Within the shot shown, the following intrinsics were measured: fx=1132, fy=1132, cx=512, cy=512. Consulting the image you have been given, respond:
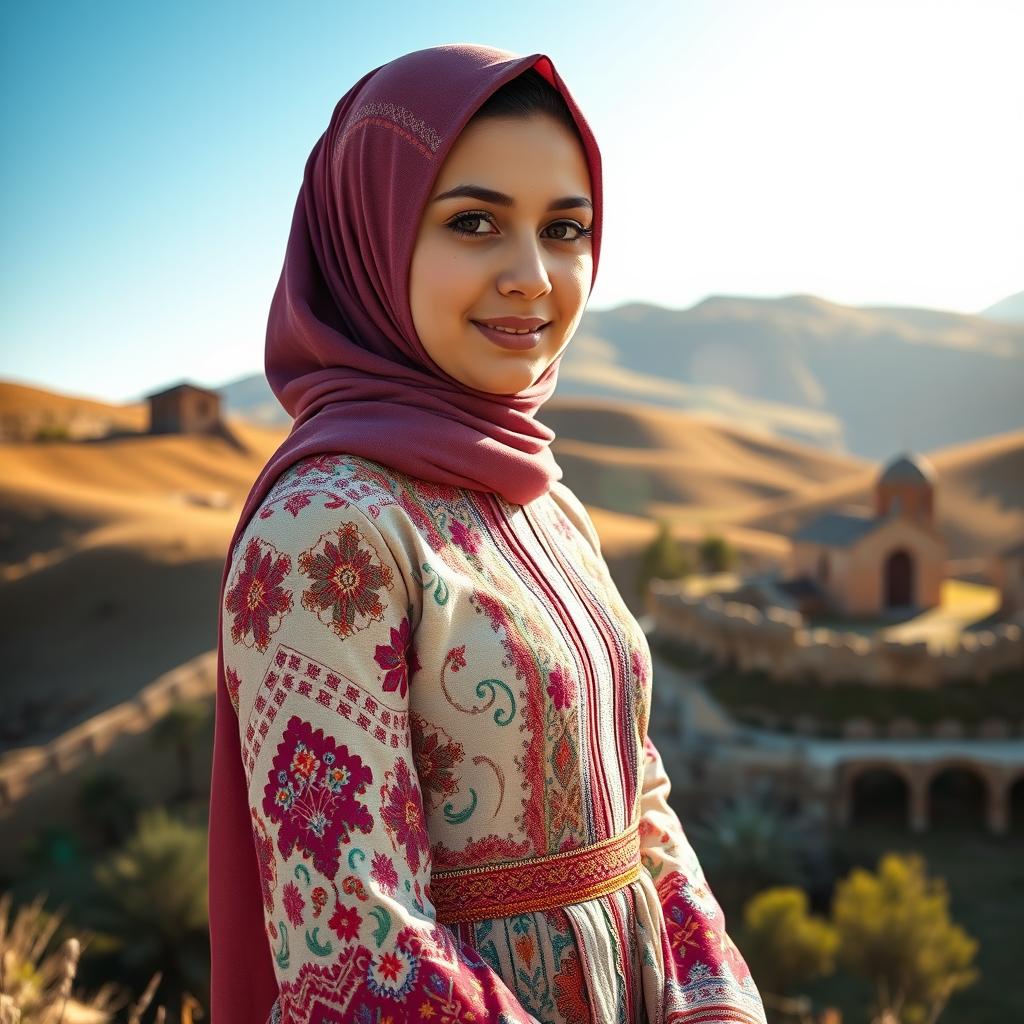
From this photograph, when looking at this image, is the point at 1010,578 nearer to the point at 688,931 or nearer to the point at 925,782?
the point at 925,782

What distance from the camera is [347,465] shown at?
1538 mm

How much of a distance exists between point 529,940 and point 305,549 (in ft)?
2.11

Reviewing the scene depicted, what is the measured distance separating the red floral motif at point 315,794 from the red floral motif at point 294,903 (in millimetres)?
43

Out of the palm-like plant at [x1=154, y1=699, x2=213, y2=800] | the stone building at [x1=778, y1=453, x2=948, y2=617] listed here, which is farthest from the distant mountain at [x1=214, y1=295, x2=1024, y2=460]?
the palm-like plant at [x1=154, y1=699, x2=213, y2=800]

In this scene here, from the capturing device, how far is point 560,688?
5.21ft

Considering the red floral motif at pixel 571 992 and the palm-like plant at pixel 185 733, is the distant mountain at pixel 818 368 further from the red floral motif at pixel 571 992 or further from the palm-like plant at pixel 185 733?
the red floral motif at pixel 571 992

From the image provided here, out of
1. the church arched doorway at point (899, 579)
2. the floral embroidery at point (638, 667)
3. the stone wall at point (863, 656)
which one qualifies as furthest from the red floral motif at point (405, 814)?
the church arched doorway at point (899, 579)

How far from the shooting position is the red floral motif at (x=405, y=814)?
140 centimetres

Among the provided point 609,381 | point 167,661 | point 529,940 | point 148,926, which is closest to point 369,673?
point 529,940

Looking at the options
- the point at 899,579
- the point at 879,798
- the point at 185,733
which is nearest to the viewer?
the point at 879,798

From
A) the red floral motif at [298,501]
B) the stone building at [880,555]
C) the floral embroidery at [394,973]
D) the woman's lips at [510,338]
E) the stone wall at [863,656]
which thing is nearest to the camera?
the floral embroidery at [394,973]

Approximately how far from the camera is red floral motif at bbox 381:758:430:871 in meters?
1.40

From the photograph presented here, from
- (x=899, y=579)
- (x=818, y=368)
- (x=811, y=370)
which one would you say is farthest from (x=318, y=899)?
(x=811, y=370)

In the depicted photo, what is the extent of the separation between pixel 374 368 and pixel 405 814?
65cm
